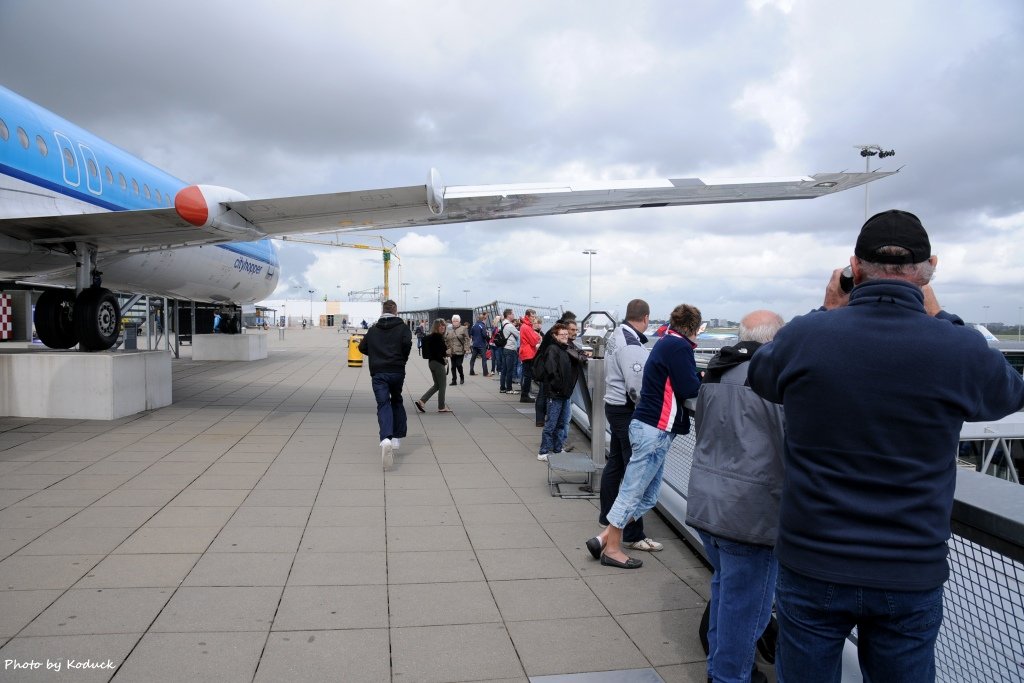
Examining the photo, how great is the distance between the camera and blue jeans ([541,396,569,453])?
299 inches

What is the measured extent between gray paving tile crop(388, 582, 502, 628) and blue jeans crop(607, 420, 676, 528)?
1033 millimetres

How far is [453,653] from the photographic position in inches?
130

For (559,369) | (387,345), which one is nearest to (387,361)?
(387,345)

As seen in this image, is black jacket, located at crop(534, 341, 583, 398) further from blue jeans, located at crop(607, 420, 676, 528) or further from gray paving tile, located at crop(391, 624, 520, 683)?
gray paving tile, located at crop(391, 624, 520, 683)

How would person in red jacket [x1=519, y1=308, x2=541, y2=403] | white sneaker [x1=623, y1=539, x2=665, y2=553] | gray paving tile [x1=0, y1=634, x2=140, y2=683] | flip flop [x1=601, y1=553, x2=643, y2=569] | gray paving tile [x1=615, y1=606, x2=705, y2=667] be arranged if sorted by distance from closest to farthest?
gray paving tile [x1=0, y1=634, x2=140, y2=683]
gray paving tile [x1=615, y1=606, x2=705, y2=667]
flip flop [x1=601, y1=553, x2=643, y2=569]
white sneaker [x1=623, y1=539, x2=665, y2=553]
person in red jacket [x1=519, y1=308, x2=541, y2=403]

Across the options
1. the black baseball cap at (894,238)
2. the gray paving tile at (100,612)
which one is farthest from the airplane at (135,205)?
the black baseball cap at (894,238)

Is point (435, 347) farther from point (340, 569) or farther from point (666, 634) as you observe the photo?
point (666, 634)

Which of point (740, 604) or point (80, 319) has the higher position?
point (80, 319)

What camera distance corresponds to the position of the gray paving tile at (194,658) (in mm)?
3018

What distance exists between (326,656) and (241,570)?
4.41ft

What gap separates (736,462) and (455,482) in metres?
4.40

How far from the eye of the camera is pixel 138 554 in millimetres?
4488

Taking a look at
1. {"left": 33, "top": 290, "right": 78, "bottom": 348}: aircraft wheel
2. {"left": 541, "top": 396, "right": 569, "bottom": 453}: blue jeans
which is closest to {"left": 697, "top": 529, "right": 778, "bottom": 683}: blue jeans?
{"left": 541, "top": 396, "right": 569, "bottom": 453}: blue jeans

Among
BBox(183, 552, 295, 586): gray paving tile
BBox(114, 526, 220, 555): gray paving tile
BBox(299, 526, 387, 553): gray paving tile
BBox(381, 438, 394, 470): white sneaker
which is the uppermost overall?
BBox(381, 438, 394, 470): white sneaker
